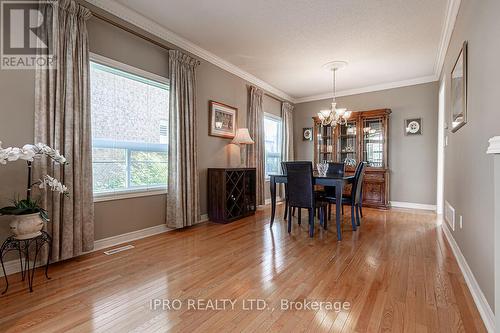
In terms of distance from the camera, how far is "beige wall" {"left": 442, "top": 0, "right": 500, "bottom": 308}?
1.44 meters

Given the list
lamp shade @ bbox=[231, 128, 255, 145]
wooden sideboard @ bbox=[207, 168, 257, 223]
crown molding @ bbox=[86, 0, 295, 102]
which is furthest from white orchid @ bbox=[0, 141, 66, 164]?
lamp shade @ bbox=[231, 128, 255, 145]

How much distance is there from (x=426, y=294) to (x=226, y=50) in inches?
150

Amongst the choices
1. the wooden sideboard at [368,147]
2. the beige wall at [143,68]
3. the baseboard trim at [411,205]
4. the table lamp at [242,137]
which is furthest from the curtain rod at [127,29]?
the baseboard trim at [411,205]

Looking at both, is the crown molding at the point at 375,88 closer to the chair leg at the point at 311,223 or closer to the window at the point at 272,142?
the window at the point at 272,142

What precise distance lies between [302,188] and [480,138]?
180 centimetres

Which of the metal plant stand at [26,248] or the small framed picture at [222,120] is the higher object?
the small framed picture at [222,120]

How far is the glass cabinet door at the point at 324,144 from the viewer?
5691mm

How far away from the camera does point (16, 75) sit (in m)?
2.03

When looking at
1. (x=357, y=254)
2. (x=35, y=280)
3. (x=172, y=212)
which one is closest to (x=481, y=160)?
(x=357, y=254)

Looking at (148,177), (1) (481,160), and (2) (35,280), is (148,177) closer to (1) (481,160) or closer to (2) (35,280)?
(2) (35,280)

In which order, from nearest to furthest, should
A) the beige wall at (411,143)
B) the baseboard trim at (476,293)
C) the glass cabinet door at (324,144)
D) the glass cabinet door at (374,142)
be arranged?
the baseboard trim at (476,293)
the beige wall at (411,143)
the glass cabinet door at (374,142)
the glass cabinet door at (324,144)

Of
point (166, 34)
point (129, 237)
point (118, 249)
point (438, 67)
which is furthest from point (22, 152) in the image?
point (438, 67)

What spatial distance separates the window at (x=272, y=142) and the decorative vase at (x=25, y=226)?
Answer: 424 centimetres

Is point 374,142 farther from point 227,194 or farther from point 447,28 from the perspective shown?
point 227,194
